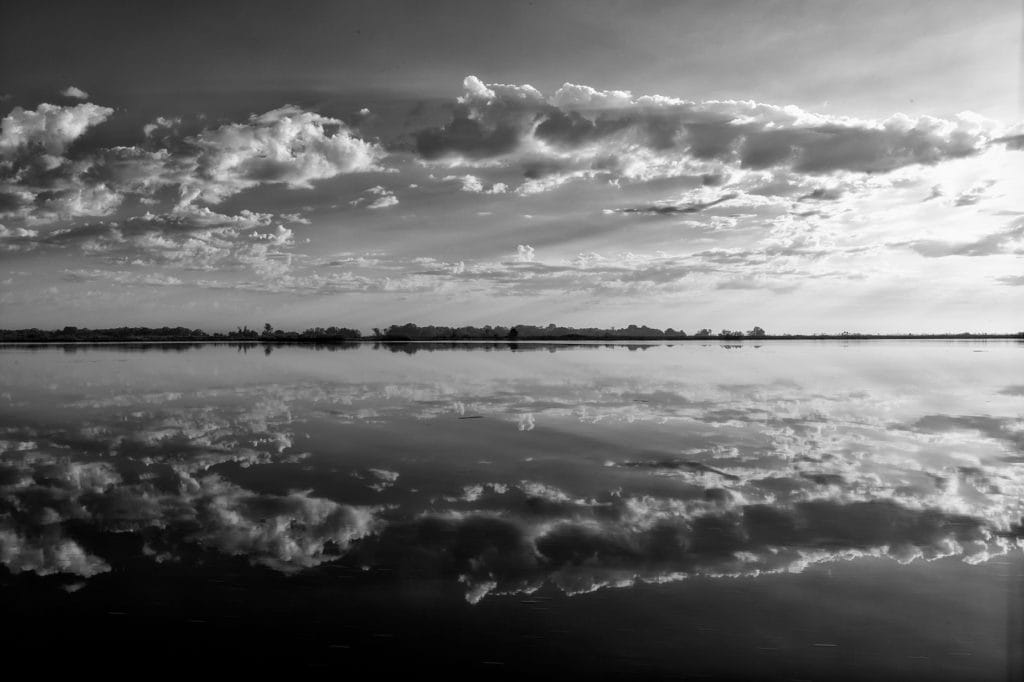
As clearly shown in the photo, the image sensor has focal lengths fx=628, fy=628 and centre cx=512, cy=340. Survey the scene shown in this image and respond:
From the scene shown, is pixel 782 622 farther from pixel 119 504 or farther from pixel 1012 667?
pixel 119 504

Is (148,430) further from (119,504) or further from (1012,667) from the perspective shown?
(1012,667)

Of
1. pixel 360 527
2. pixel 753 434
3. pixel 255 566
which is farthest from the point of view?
pixel 753 434

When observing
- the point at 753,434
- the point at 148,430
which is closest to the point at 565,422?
the point at 753,434

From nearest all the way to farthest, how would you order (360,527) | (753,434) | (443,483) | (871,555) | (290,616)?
(290,616)
(871,555)
(360,527)
(443,483)
(753,434)

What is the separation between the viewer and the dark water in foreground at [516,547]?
6.72 meters

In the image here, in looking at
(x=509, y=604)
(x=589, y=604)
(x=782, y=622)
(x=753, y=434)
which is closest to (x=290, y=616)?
(x=509, y=604)

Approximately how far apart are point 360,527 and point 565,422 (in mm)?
11845

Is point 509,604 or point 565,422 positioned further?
point 565,422

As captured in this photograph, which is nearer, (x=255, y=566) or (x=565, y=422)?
(x=255, y=566)

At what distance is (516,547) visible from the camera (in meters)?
9.70

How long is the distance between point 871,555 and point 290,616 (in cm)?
830

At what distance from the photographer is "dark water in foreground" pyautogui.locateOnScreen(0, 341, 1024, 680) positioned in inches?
265

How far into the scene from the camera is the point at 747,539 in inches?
396

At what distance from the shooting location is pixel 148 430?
19.6 m
